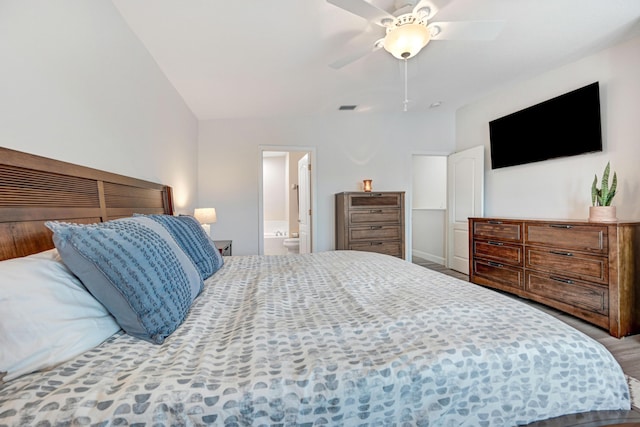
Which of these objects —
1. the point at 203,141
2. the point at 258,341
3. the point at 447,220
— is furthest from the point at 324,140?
the point at 258,341

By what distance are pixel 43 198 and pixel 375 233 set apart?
3489 mm

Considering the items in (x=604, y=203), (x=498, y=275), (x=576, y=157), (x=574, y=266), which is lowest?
(x=498, y=275)

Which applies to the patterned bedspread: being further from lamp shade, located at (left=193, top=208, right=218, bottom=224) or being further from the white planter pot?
lamp shade, located at (left=193, top=208, right=218, bottom=224)

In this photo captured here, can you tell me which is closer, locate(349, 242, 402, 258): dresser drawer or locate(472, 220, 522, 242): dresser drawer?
locate(472, 220, 522, 242): dresser drawer

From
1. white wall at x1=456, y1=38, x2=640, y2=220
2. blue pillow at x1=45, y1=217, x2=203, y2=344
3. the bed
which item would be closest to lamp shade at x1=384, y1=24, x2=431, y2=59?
the bed

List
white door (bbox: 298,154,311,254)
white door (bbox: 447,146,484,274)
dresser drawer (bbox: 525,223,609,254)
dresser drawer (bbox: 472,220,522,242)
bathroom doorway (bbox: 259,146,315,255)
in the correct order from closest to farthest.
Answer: dresser drawer (bbox: 525,223,609,254) < dresser drawer (bbox: 472,220,522,242) < white door (bbox: 447,146,484,274) < white door (bbox: 298,154,311,254) < bathroom doorway (bbox: 259,146,315,255)

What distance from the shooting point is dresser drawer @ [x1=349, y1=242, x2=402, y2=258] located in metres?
3.99

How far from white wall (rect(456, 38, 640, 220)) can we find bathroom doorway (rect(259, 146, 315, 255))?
2.73 m

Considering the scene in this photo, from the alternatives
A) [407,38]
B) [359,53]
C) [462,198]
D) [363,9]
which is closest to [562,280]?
[462,198]

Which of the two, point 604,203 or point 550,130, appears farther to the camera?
point 550,130

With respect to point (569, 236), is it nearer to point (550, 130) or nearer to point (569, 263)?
→ point (569, 263)

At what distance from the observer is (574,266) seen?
8.28 ft

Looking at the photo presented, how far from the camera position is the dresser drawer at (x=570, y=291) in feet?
7.65

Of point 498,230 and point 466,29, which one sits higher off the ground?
point 466,29
